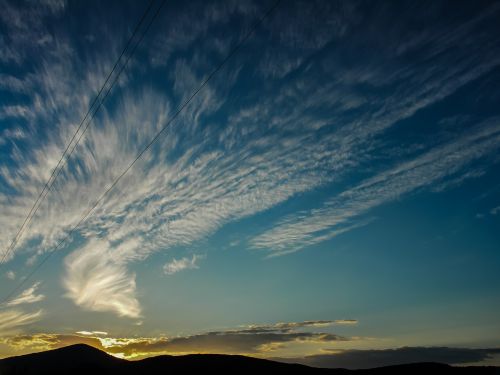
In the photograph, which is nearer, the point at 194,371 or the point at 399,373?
the point at 399,373

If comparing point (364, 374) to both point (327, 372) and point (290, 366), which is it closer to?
point (327, 372)

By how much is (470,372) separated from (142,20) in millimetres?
84430

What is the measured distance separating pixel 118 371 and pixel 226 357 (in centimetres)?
3466

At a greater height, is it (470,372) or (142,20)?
(142,20)

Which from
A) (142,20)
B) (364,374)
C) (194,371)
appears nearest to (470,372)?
(364,374)

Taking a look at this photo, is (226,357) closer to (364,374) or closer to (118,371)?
(118,371)

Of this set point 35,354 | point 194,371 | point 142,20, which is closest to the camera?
point 142,20

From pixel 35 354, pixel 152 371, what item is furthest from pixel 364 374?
pixel 35 354

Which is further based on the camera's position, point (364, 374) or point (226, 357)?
point (226, 357)

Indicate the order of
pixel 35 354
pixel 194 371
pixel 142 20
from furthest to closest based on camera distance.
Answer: pixel 35 354 < pixel 194 371 < pixel 142 20

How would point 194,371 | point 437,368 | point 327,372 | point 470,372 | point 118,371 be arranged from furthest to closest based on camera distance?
point 118,371 < point 194,371 < point 327,372 < point 437,368 < point 470,372

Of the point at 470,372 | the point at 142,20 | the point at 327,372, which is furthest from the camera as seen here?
the point at 327,372

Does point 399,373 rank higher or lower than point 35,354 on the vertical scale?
lower

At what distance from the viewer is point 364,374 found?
269 feet
